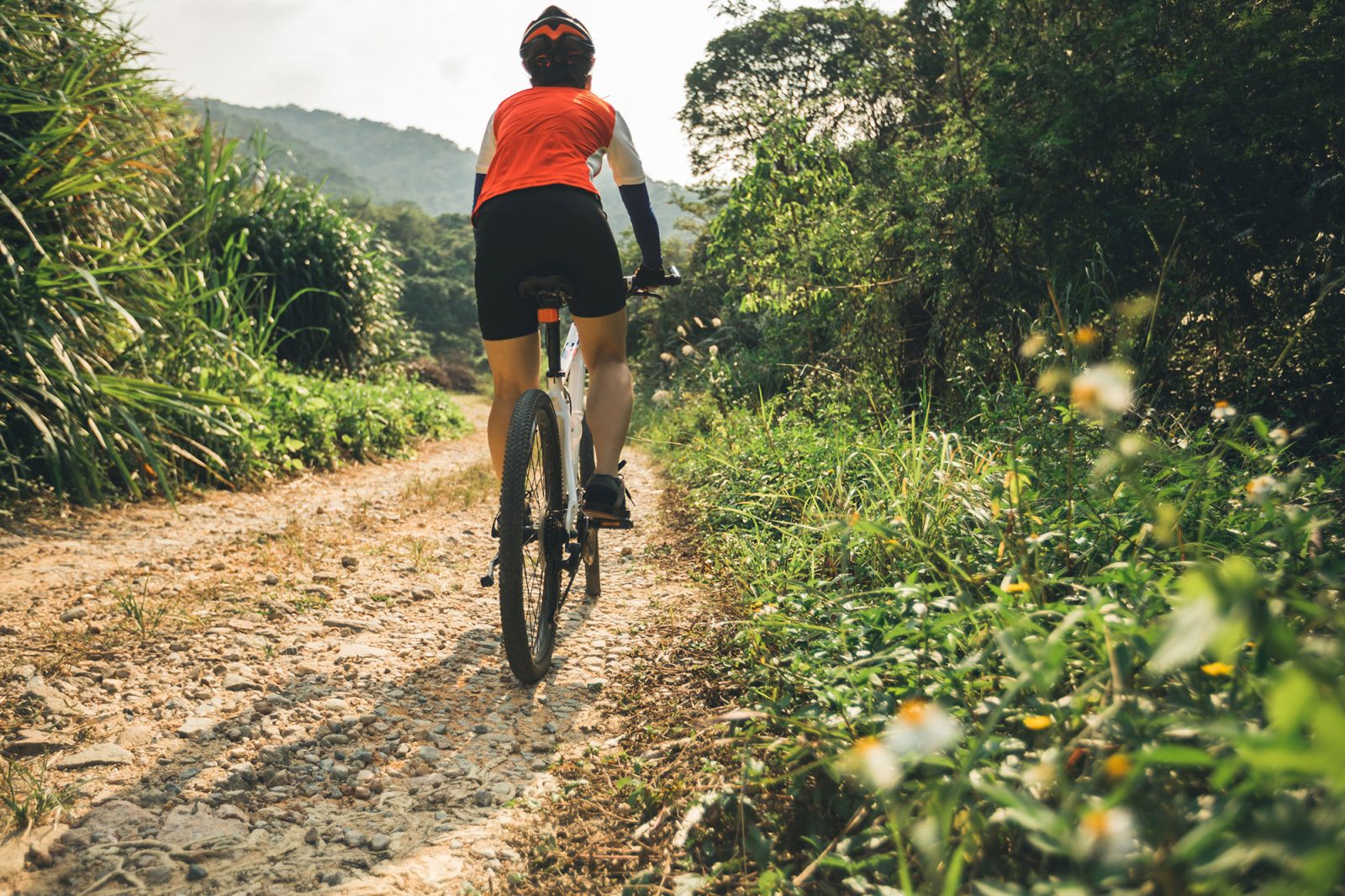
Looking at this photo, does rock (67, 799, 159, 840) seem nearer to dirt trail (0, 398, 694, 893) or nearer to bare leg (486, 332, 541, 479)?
dirt trail (0, 398, 694, 893)

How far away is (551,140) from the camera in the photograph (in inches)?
96.7

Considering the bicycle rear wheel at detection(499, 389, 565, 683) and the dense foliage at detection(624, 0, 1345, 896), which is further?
the bicycle rear wheel at detection(499, 389, 565, 683)

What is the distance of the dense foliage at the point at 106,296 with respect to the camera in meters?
3.49

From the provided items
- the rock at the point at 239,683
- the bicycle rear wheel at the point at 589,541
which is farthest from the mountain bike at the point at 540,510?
the rock at the point at 239,683

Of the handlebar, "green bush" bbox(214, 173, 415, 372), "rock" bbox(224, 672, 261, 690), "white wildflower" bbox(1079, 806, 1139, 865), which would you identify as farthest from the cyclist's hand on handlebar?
"green bush" bbox(214, 173, 415, 372)

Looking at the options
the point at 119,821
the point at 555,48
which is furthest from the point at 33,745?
the point at 555,48

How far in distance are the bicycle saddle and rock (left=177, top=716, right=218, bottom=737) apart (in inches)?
60.3

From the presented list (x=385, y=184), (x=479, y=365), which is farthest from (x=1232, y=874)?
(x=385, y=184)

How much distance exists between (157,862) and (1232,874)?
177cm

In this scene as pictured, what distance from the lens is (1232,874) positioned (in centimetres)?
82

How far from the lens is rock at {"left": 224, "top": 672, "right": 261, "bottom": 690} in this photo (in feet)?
7.11

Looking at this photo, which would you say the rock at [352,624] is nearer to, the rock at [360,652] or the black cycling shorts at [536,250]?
the rock at [360,652]

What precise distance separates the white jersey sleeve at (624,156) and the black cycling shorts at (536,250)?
0.28 meters

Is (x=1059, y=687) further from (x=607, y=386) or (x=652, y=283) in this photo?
(x=652, y=283)
